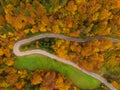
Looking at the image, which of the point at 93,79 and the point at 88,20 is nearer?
the point at 88,20

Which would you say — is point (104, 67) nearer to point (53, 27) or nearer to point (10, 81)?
point (53, 27)

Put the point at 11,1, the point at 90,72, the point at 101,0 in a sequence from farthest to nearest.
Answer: the point at 90,72, the point at 101,0, the point at 11,1

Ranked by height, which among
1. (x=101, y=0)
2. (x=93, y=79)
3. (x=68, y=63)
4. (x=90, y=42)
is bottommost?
(x=93, y=79)

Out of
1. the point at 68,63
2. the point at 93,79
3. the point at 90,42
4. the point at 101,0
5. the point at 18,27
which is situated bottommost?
the point at 93,79

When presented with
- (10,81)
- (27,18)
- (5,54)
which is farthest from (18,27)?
(10,81)

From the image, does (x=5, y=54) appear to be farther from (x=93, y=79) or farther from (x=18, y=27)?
(x=93, y=79)

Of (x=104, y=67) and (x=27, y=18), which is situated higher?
(x=27, y=18)

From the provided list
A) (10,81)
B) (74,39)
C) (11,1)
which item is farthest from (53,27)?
(10,81)

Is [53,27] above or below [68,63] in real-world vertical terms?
above

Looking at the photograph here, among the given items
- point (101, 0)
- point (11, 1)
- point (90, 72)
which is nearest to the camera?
point (11, 1)
